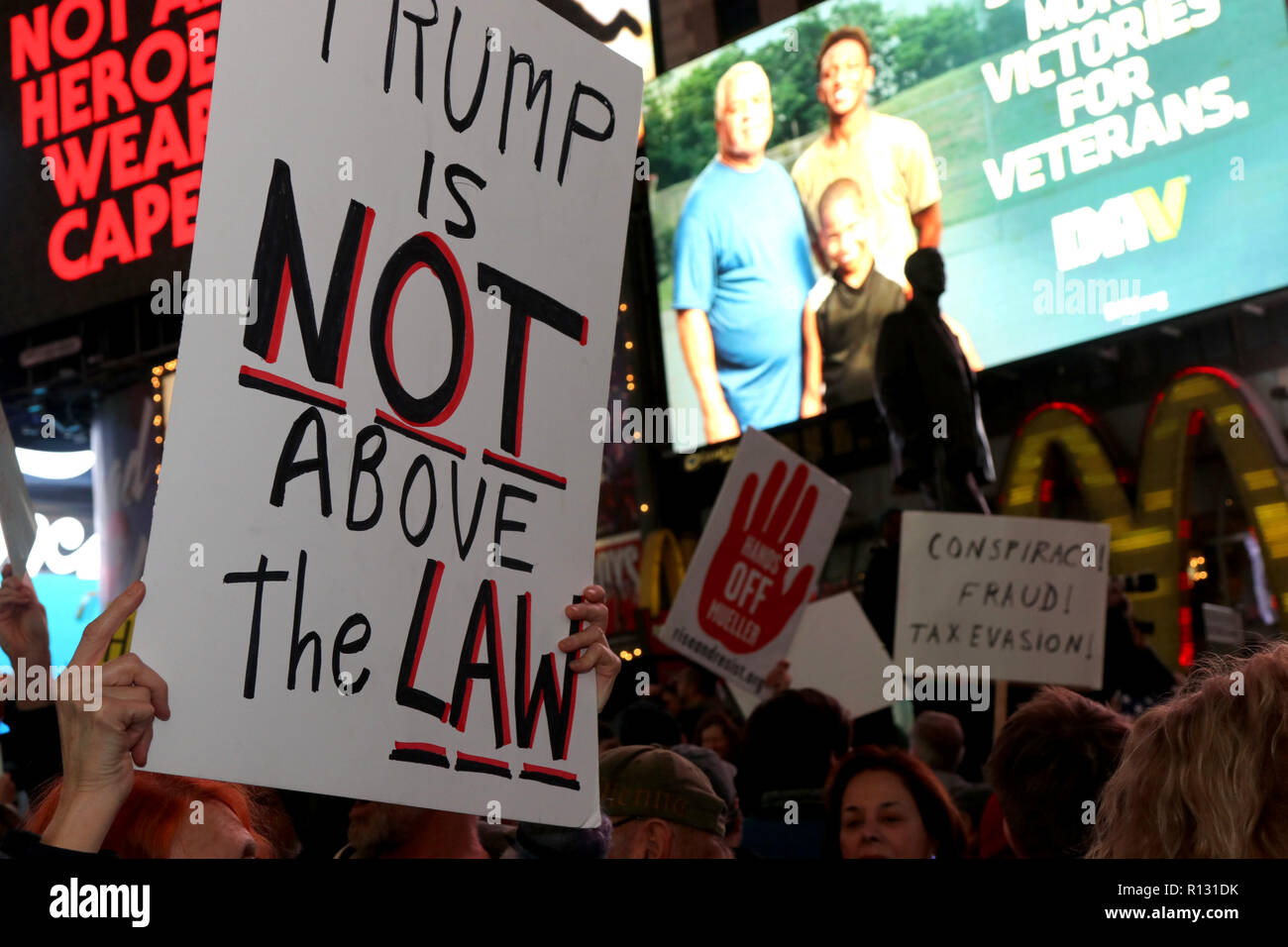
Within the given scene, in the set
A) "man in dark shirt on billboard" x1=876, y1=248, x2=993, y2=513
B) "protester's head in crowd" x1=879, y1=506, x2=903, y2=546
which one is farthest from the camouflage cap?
"man in dark shirt on billboard" x1=876, y1=248, x2=993, y2=513

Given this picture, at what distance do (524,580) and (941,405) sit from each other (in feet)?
21.6

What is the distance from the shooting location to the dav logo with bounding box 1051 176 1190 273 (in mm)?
9109

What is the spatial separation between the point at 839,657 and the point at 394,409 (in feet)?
11.9

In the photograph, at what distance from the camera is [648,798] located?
106 inches

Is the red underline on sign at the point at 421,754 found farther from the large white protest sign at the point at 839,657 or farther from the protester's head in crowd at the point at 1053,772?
the large white protest sign at the point at 839,657

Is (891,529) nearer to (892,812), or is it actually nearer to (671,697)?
(671,697)

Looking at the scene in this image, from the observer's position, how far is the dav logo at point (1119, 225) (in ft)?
29.9

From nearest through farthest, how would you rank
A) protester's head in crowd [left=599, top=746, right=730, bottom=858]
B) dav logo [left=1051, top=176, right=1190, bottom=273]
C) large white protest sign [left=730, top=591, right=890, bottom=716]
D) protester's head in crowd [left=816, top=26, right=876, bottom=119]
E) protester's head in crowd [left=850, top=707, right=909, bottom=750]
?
protester's head in crowd [left=599, top=746, right=730, bottom=858] → large white protest sign [left=730, top=591, right=890, bottom=716] → protester's head in crowd [left=850, top=707, right=909, bottom=750] → dav logo [left=1051, top=176, right=1190, bottom=273] → protester's head in crowd [left=816, top=26, right=876, bottom=119]

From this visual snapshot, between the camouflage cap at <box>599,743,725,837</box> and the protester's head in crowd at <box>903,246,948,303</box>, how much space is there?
504cm

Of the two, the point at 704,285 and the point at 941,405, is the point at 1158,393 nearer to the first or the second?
the point at 941,405

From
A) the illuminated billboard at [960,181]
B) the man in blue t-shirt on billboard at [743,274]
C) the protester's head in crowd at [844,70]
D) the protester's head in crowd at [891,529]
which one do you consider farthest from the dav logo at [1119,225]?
the protester's head in crowd at [891,529]

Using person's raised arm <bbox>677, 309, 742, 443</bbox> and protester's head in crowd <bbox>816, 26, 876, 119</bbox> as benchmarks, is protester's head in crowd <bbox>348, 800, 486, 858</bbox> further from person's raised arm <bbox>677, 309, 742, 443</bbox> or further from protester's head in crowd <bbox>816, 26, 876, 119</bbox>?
protester's head in crowd <bbox>816, 26, 876, 119</bbox>

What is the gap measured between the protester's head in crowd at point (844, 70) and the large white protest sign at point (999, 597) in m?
6.80

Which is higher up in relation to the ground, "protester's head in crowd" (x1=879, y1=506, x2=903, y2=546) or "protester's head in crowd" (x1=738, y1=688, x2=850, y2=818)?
"protester's head in crowd" (x1=879, y1=506, x2=903, y2=546)
